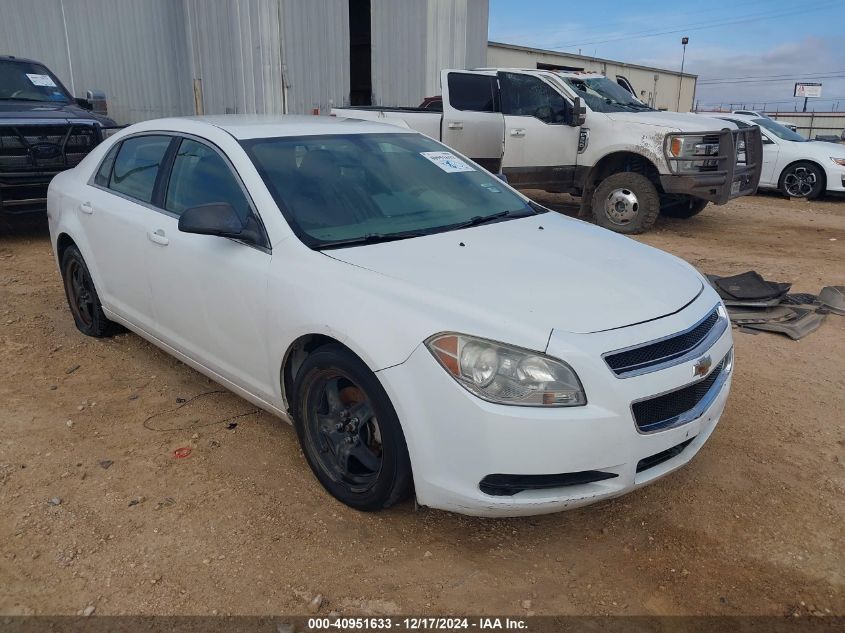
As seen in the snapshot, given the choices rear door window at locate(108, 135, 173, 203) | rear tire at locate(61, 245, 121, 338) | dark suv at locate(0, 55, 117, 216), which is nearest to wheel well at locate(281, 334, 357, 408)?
rear door window at locate(108, 135, 173, 203)

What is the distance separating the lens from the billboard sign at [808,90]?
54594mm

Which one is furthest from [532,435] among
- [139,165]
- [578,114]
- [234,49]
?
[234,49]

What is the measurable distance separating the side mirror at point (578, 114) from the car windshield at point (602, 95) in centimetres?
24

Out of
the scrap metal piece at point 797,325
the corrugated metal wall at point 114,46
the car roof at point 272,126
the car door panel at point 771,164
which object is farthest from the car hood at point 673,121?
the corrugated metal wall at point 114,46

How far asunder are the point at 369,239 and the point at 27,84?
8.05 m

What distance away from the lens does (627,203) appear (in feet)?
28.8

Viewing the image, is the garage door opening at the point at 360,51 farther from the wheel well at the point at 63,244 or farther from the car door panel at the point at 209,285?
the car door panel at the point at 209,285

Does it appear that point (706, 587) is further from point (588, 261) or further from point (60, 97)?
point (60, 97)

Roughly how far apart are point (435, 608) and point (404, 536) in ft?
1.39

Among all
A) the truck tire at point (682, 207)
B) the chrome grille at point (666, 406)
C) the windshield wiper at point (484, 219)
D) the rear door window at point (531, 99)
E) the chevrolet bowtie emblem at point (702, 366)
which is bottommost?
the truck tire at point (682, 207)

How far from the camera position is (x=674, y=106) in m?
35.5

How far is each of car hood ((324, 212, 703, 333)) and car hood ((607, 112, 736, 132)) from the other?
566cm

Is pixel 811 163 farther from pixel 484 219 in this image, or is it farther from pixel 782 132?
pixel 484 219

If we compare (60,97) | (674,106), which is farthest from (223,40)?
(674,106)
